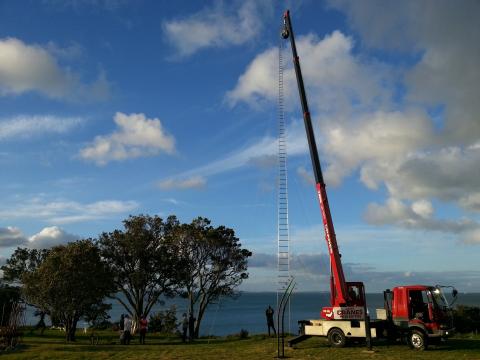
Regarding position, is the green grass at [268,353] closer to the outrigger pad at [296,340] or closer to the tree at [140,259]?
the outrigger pad at [296,340]

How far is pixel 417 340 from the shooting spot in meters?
20.9

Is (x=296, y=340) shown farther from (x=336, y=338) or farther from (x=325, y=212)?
(x=325, y=212)

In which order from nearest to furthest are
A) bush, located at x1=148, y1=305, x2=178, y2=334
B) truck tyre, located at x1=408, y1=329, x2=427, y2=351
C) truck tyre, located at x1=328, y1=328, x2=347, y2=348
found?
truck tyre, located at x1=408, y1=329, x2=427, y2=351 < truck tyre, located at x1=328, y1=328, x2=347, y2=348 < bush, located at x1=148, y1=305, x2=178, y2=334

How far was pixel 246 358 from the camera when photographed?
786 inches

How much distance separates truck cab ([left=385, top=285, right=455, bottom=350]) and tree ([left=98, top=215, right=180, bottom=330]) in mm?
22529

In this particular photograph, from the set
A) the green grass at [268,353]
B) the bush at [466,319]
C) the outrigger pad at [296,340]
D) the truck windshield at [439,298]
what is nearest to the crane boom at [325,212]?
the outrigger pad at [296,340]

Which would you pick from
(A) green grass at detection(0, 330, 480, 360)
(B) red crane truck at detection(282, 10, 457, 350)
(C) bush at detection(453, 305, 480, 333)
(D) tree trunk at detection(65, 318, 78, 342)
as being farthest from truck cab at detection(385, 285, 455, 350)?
(D) tree trunk at detection(65, 318, 78, 342)

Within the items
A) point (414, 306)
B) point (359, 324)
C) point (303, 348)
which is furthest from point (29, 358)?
point (414, 306)

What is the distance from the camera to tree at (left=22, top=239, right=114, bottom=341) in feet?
99.8

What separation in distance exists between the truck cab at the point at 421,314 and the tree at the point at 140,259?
73.9 ft

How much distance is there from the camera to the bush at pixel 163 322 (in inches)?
1679

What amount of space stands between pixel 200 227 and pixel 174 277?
17.7ft

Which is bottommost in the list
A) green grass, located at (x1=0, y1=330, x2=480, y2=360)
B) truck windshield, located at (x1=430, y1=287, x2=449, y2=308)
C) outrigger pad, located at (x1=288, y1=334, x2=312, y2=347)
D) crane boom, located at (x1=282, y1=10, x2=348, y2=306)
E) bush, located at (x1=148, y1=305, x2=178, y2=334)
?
green grass, located at (x1=0, y1=330, x2=480, y2=360)

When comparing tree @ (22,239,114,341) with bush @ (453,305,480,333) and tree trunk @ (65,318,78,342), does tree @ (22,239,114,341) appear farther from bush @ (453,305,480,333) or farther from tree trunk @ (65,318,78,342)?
bush @ (453,305,480,333)
